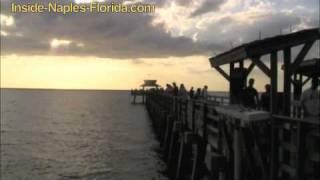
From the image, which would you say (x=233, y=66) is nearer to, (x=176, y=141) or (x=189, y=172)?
(x=189, y=172)

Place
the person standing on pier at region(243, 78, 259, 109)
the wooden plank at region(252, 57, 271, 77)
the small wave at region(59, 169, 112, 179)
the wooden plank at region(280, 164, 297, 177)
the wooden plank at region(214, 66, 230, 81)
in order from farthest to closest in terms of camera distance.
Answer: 1. the small wave at region(59, 169, 112, 179)
2. the wooden plank at region(214, 66, 230, 81)
3. the person standing on pier at region(243, 78, 259, 109)
4. the wooden plank at region(252, 57, 271, 77)
5. the wooden plank at region(280, 164, 297, 177)

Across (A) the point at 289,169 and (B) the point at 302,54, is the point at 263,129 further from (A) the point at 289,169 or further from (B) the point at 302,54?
(B) the point at 302,54

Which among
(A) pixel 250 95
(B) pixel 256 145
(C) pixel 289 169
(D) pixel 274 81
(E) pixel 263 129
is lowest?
(C) pixel 289 169

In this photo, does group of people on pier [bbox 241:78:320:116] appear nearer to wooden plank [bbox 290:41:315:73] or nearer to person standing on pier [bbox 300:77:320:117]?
person standing on pier [bbox 300:77:320:117]

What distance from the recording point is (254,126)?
11.1m

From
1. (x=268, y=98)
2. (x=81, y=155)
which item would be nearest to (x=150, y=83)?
(x=81, y=155)

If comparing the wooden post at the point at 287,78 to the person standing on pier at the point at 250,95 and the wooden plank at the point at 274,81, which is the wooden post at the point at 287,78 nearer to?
the wooden plank at the point at 274,81

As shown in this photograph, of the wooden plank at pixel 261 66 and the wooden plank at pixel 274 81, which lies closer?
the wooden plank at pixel 274 81

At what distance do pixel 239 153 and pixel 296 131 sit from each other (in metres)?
2.47

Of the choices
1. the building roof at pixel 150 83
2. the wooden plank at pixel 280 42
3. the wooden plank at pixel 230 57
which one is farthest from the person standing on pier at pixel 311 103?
the building roof at pixel 150 83

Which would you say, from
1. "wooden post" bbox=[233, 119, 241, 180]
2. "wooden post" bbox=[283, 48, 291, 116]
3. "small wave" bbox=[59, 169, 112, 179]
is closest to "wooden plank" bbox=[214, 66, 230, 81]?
"wooden post" bbox=[283, 48, 291, 116]

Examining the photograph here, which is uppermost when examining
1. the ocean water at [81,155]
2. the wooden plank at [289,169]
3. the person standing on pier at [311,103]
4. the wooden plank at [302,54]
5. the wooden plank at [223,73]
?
the wooden plank at [302,54]

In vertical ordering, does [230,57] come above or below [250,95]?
above

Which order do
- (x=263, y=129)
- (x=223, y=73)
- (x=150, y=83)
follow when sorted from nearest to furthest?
(x=263, y=129) → (x=223, y=73) → (x=150, y=83)
